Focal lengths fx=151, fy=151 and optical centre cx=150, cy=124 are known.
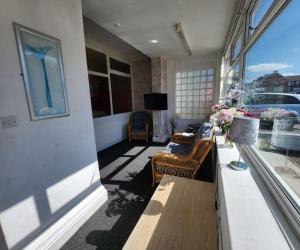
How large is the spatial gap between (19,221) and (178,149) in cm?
238

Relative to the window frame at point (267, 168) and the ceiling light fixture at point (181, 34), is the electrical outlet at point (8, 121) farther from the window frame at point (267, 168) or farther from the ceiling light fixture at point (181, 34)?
the ceiling light fixture at point (181, 34)

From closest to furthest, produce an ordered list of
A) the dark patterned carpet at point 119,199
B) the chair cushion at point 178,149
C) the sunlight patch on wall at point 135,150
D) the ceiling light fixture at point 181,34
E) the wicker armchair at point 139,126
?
the dark patterned carpet at point 119,199 < the ceiling light fixture at point 181,34 < the chair cushion at point 178,149 < the sunlight patch on wall at point 135,150 < the wicker armchair at point 139,126

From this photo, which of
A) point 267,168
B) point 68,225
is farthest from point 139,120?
point 267,168

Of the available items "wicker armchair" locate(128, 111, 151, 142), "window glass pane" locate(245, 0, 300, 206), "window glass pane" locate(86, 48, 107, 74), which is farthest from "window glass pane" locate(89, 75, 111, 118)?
"window glass pane" locate(245, 0, 300, 206)

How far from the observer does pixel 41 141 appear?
1.38 meters

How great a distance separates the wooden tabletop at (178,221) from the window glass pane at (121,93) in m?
3.84

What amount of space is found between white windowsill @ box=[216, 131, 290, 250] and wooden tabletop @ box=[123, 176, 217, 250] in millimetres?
343

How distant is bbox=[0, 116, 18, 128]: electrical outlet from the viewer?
1121 mm

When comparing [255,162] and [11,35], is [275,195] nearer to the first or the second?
[255,162]

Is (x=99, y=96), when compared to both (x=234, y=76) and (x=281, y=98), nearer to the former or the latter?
(x=234, y=76)

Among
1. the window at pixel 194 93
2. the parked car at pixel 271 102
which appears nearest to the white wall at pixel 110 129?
the window at pixel 194 93

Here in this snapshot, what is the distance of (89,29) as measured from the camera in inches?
121

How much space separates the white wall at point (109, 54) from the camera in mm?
3387

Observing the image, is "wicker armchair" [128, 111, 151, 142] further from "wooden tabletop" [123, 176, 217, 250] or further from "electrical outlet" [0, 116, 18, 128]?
"electrical outlet" [0, 116, 18, 128]
